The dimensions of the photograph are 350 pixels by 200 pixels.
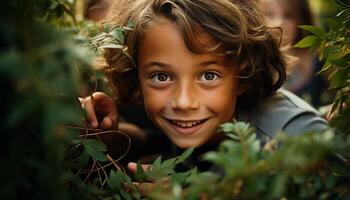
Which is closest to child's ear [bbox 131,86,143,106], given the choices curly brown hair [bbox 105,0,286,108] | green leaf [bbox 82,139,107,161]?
curly brown hair [bbox 105,0,286,108]

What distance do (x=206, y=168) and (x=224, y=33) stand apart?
65cm

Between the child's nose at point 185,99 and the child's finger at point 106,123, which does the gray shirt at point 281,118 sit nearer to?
the child's nose at point 185,99

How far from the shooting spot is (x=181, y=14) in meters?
1.44

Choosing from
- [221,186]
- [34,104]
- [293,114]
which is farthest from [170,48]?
[34,104]

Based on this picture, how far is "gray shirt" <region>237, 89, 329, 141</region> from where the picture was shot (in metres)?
1.59

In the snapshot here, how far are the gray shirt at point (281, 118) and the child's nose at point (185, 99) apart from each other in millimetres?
285

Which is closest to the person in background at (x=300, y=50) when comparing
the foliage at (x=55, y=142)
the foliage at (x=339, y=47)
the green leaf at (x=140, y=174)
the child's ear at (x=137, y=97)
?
the child's ear at (x=137, y=97)

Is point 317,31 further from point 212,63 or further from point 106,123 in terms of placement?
point 106,123

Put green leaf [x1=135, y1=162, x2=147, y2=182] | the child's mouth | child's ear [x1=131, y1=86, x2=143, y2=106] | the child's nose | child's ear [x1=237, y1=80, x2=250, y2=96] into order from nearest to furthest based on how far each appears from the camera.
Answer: green leaf [x1=135, y1=162, x2=147, y2=182] → the child's nose → the child's mouth → child's ear [x1=237, y1=80, x2=250, y2=96] → child's ear [x1=131, y1=86, x2=143, y2=106]

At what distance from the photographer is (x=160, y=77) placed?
1.51 metres

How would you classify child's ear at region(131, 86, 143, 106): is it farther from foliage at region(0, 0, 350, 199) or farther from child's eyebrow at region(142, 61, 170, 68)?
foliage at region(0, 0, 350, 199)

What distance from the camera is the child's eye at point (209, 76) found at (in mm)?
1474

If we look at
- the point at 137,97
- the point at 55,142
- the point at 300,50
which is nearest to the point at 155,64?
the point at 137,97

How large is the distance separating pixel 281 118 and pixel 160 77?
0.42 meters
